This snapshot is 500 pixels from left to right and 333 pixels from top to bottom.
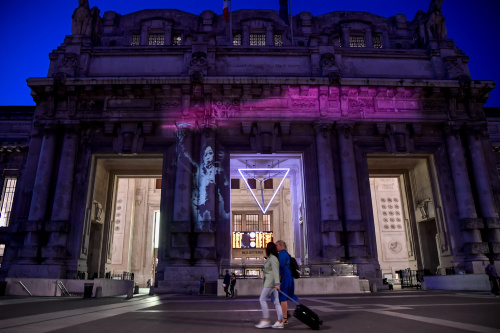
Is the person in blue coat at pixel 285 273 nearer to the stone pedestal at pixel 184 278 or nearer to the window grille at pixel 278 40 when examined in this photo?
the stone pedestal at pixel 184 278

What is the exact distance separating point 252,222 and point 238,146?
16.7m

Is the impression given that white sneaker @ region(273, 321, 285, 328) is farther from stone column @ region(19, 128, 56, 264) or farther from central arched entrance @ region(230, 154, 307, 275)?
central arched entrance @ region(230, 154, 307, 275)

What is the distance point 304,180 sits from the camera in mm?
21594

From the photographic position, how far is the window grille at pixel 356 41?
87.6 feet

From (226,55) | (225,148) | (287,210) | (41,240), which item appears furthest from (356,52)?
(41,240)

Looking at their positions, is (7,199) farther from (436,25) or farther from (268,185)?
(436,25)

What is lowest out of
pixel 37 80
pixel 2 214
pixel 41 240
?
pixel 41 240

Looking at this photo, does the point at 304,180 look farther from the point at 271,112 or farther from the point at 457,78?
the point at 457,78

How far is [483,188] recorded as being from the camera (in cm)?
2081

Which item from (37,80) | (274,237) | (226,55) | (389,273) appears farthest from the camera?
(274,237)

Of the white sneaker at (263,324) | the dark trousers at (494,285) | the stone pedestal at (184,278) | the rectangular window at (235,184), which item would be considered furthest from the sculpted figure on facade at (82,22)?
the dark trousers at (494,285)

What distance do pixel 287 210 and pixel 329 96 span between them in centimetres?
1690

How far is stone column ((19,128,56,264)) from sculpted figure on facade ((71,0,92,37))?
24.4 feet

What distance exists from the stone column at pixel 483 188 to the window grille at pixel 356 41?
32.8 ft
